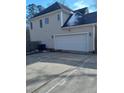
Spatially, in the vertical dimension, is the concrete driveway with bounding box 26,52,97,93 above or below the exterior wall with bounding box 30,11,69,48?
below

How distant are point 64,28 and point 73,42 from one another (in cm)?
17

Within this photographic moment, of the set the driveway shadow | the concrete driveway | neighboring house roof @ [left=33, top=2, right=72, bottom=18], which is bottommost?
the concrete driveway

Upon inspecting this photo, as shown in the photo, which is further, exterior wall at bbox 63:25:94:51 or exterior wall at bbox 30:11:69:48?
exterior wall at bbox 30:11:69:48

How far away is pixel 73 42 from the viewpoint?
1424 millimetres

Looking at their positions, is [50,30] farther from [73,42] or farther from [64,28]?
[73,42]

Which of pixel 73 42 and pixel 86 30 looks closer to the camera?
pixel 86 30

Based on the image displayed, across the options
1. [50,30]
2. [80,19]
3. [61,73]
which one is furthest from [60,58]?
[80,19]

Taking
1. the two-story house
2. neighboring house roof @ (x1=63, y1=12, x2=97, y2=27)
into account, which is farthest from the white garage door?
neighboring house roof @ (x1=63, y1=12, x2=97, y2=27)

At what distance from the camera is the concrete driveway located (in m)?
1.28

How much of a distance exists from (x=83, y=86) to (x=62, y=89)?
20cm

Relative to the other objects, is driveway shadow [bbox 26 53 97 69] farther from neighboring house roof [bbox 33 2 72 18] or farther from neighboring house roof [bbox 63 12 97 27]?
neighboring house roof [bbox 33 2 72 18]

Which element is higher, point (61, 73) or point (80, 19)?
point (80, 19)
